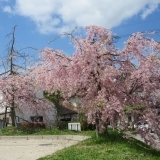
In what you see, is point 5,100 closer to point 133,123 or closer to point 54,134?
point 54,134

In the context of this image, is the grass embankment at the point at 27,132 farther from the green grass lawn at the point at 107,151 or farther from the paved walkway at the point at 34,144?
the green grass lawn at the point at 107,151

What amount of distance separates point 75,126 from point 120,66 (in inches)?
413

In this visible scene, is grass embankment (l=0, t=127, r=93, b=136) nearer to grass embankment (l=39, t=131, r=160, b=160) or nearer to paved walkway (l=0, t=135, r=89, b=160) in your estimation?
paved walkway (l=0, t=135, r=89, b=160)

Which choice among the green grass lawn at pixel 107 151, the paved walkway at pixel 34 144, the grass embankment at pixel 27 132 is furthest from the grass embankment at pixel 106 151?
the grass embankment at pixel 27 132

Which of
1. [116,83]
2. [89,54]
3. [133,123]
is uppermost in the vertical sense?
[89,54]

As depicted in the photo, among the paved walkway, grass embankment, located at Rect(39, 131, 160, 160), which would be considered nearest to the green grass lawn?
grass embankment, located at Rect(39, 131, 160, 160)

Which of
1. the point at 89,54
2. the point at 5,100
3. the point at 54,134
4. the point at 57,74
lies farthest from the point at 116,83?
the point at 5,100

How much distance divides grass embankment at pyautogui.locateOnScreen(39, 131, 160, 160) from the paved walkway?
1.60 metres

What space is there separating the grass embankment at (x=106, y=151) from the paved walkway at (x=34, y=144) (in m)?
1.60

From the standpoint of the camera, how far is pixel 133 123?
13047mm

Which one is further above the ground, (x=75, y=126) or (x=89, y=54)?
(x=89, y=54)

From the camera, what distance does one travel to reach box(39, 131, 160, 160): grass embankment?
10117mm

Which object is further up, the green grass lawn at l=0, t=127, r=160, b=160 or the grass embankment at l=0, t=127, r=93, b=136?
the grass embankment at l=0, t=127, r=93, b=136

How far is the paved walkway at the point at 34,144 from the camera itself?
1298 centimetres
